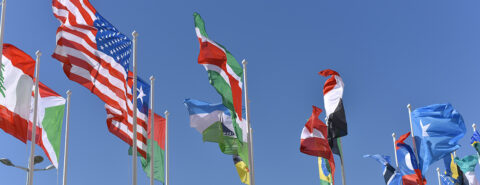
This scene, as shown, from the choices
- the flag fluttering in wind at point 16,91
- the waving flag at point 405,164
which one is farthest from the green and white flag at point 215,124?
the waving flag at point 405,164

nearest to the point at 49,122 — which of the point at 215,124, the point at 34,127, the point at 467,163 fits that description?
the point at 34,127

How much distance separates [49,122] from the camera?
21141 millimetres

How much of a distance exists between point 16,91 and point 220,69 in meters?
6.78

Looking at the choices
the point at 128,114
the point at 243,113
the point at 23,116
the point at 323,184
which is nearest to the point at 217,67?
the point at 243,113

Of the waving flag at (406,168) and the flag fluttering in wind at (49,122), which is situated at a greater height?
the flag fluttering in wind at (49,122)

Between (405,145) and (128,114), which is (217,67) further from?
(405,145)

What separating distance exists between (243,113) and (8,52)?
8.67 m

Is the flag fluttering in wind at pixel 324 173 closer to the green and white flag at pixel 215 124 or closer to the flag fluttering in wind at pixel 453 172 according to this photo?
the green and white flag at pixel 215 124

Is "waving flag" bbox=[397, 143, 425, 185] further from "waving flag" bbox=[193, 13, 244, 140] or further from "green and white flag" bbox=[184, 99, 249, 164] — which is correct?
"waving flag" bbox=[193, 13, 244, 140]

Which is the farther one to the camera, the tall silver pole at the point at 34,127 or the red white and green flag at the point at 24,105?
the tall silver pole at the point at 34,127

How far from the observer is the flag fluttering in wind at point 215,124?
21000mm

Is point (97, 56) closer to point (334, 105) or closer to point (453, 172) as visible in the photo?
point (334, 105)

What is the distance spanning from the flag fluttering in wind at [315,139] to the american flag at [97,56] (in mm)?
7103

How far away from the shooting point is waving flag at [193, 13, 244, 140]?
19.9m
